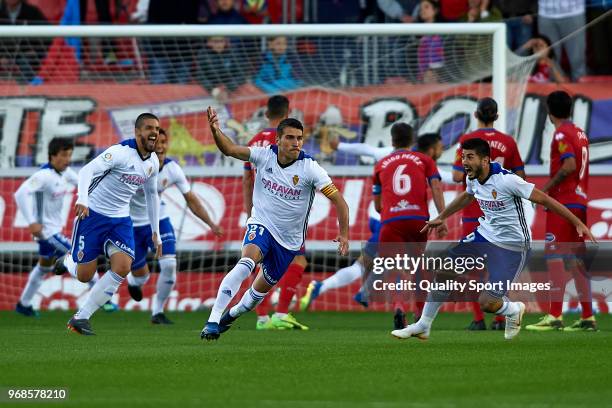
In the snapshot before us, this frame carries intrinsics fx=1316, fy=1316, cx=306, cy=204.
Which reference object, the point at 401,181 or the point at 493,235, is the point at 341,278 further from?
the point at 493,235

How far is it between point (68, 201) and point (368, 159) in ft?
13.7

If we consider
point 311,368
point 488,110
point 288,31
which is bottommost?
point 311,368

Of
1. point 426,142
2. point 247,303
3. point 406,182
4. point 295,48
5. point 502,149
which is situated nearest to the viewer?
point 247,303

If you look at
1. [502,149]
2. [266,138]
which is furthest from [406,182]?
[266,138]

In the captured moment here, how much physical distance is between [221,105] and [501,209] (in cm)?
770

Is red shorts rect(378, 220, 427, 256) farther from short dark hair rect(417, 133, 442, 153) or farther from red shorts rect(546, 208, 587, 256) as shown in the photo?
red shorts rect(546, 208, 587, 256)

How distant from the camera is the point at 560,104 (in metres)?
13.2

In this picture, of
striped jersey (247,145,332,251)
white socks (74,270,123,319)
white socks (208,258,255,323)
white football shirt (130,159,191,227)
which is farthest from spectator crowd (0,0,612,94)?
white socks (208,258,255,323)

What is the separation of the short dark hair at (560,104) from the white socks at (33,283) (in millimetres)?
6754

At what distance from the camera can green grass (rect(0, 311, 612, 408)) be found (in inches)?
287

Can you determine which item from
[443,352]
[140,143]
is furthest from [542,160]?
[443,352]

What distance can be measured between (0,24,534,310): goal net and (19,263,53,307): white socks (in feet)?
4.56

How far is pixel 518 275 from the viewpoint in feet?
38.8

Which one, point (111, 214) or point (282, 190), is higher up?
point (282, 190)
